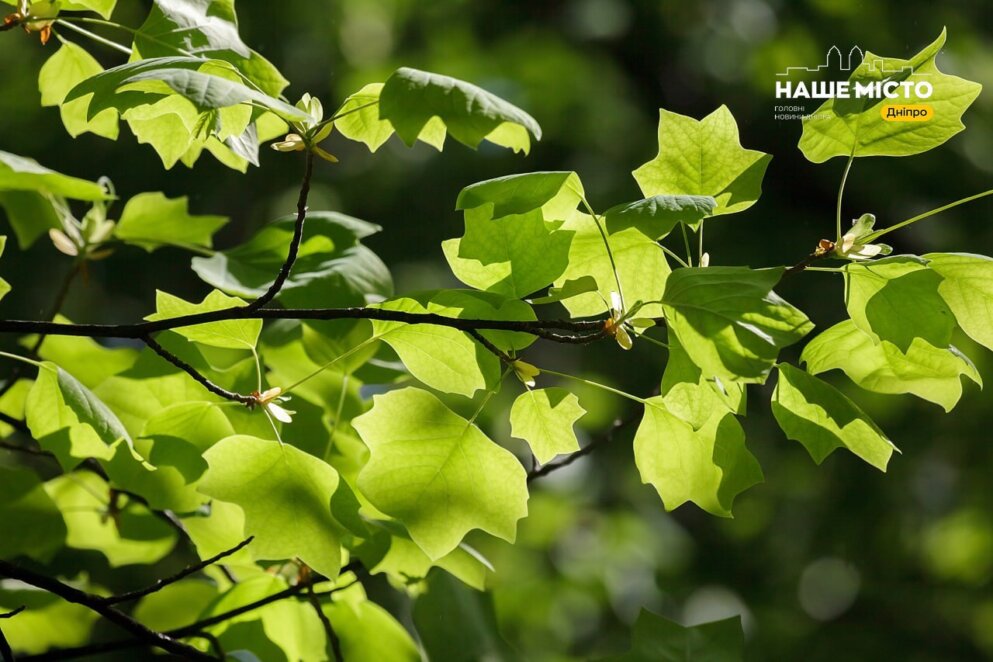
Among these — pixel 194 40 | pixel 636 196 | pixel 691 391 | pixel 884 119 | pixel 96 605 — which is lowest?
pixel 636 196

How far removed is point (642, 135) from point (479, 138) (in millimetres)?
3631

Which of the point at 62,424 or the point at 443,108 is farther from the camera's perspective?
the point at 62,424

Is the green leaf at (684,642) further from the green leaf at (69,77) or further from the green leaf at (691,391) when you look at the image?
the green leaf at (69,77)

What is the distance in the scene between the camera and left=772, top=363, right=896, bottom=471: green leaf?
631 mm

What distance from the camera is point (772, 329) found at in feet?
1.72

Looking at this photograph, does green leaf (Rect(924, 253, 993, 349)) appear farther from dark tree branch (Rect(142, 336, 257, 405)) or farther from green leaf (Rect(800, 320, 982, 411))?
dark tree branch (Rect(142, 336, 257, 405))

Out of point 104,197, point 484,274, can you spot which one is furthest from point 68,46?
point 484,274

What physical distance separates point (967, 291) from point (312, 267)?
0.51 m

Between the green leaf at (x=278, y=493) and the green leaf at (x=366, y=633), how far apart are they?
7.8 inches

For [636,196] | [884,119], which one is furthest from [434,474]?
[636,196]

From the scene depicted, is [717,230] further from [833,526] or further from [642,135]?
[833,526]

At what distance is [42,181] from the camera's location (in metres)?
0.68

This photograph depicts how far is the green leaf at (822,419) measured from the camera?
2.07 ft

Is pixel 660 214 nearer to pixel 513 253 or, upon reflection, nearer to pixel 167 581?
pixel 513 253
